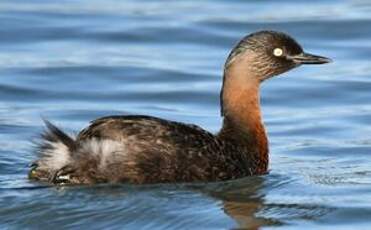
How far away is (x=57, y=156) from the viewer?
1133 centimetres

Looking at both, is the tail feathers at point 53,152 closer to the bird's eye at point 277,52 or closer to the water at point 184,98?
the water at point 184,98

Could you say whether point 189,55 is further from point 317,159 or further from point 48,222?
Result: point 48,222

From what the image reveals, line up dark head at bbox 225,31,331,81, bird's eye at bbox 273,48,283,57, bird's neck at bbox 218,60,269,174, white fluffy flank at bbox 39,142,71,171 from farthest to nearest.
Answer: bird's eye at bbox 273,48,283,57 → dark head at bbox 225,31,331,81 → bird's neck at bbox 218,60,269,174 → white fluffy flank at bbox 39,142,71,171

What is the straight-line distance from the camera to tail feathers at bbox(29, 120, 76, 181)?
11.3 m

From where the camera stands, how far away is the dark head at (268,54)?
40.5 ft

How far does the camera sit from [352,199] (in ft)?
37.7

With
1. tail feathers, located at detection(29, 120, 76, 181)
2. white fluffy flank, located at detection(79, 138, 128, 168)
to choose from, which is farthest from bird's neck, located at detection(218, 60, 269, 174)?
tail feathers, located at detection(29, 120, 76, 181)

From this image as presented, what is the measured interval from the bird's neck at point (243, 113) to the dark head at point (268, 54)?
10cm

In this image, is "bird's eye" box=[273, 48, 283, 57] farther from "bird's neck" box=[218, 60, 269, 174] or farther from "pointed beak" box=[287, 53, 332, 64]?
"bird's neck" box=[218, 60, 269, 174]

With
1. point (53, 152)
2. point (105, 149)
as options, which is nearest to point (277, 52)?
point (105, 149)

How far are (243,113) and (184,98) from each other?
11.6 feet

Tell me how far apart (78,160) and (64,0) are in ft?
30.8

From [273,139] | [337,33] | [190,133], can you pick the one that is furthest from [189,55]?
[190,133]

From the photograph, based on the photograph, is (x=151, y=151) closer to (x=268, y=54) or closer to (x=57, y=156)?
(x=57, y=156)
